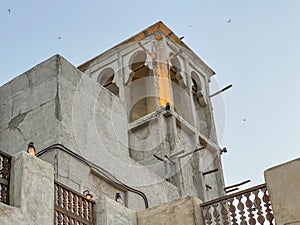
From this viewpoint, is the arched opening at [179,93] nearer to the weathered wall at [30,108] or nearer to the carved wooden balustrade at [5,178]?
the weathered wall at [30,108]

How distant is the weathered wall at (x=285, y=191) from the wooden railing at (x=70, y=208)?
2.68 metres

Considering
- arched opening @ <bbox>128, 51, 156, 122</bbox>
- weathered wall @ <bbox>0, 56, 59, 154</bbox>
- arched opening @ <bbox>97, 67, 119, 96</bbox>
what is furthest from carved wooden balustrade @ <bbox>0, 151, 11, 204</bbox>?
arched opening @ <bbox>97, 67, 119, 96</bbox>

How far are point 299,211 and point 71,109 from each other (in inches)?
214

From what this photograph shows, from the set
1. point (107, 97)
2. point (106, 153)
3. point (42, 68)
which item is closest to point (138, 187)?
point (106, 153)

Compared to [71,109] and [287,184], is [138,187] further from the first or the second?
[287,184]

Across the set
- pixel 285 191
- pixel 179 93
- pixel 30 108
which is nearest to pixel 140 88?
pixel 179 93

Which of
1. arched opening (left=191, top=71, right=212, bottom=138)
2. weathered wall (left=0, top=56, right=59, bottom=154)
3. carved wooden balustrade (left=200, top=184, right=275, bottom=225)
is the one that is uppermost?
arched opening (left=191, top=71, right=212, bottom=138)

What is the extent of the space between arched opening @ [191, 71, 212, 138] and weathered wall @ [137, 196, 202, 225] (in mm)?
8882

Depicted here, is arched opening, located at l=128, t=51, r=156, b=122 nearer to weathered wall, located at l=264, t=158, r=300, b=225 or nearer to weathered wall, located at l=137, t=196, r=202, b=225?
weathered wall, located at l=137, t=196, r=202, b=225

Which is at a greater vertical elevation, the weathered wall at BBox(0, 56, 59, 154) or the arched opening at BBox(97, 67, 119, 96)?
the arched opening at BBox(97, 67, 119, 96)

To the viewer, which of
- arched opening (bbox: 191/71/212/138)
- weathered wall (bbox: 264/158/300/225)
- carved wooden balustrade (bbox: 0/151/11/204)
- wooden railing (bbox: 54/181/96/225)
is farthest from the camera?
arched opening (bbox: 191/71/212/138)

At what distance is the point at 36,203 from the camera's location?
768cm

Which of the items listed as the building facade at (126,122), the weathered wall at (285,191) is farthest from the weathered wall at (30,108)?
the weathered wall at (285,191)

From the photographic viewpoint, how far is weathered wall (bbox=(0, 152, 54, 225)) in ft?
24.0
